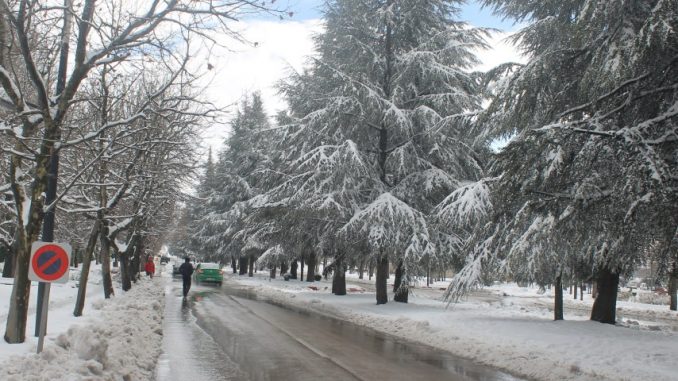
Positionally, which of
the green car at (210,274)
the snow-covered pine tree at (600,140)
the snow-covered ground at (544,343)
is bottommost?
the green car at (210,274)

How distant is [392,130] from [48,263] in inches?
629

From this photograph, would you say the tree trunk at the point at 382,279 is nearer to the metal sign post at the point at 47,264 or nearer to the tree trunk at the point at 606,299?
the tree trunk at the point at 606,299

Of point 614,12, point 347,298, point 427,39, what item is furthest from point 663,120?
point 347,298

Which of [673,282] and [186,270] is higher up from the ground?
[673,282]

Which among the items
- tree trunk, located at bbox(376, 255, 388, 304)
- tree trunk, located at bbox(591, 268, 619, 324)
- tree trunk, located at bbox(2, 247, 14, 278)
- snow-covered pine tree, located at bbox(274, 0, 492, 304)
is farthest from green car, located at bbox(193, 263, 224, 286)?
tree trunk, located at bbox(591, 268, 619, 324)

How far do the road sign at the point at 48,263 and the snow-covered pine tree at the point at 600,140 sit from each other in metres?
6.50

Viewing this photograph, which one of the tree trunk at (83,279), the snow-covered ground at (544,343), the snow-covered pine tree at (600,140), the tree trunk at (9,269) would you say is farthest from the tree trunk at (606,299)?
the tree trunk at (9,269)

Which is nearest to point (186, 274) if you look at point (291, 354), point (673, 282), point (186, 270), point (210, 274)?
point (186, 270)

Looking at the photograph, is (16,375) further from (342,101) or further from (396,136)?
(396,136)

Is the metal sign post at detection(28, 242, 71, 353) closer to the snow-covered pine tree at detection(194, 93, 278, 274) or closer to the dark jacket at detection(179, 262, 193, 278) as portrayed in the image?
the dark jacket at detection(179, 262, 193, 278)

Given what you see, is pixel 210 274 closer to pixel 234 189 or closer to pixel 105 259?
pixel 234 189

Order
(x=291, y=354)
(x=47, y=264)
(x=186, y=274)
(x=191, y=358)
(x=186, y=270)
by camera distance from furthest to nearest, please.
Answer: (x=186, y=270) < (x=186, y=274) < (x=291, y=354) < (x=191, y=358) < (x=47, y=264)

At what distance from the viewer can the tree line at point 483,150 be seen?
7465 mm

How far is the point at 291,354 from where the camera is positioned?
10.1 meters
